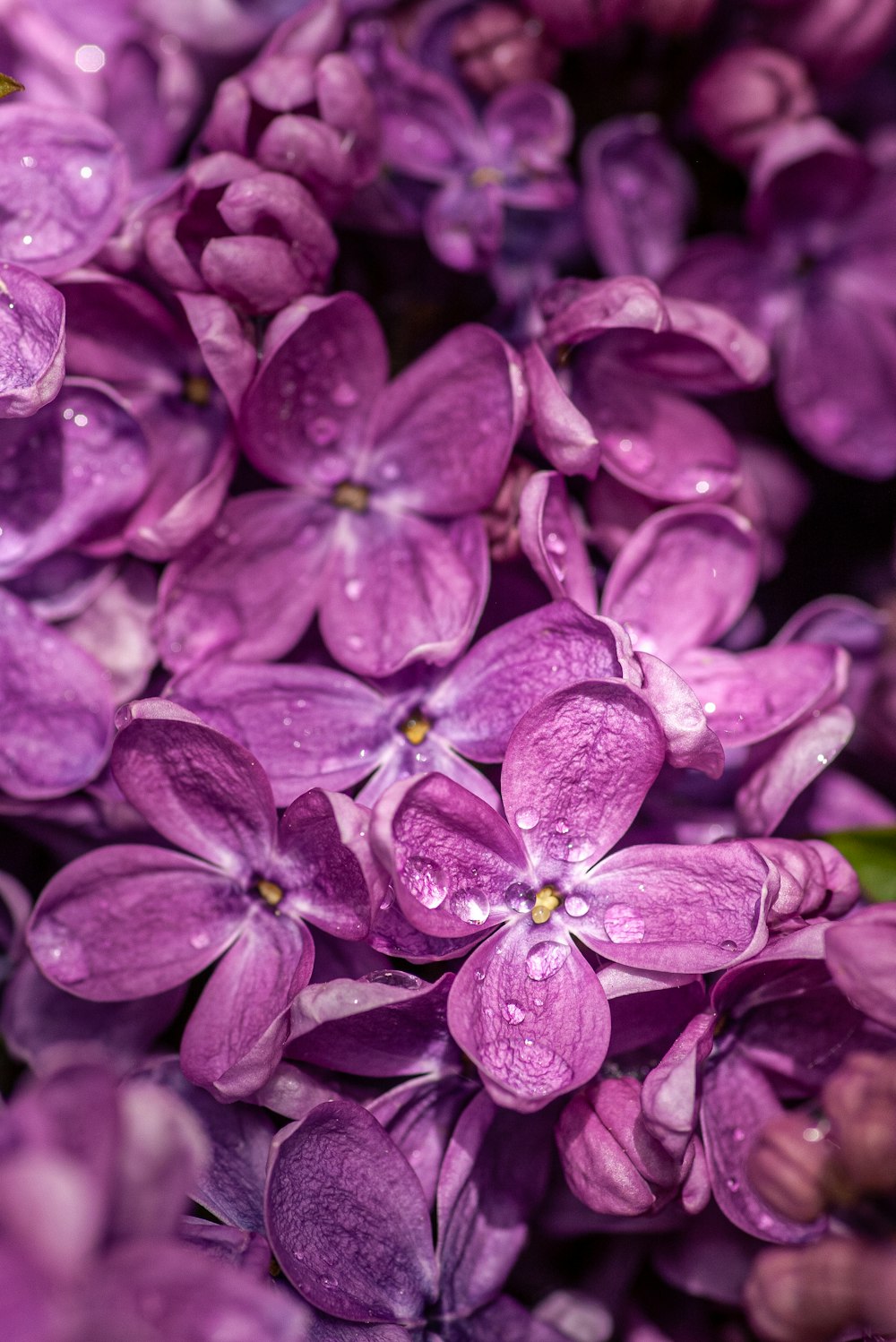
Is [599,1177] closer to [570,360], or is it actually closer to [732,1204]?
[732,1204]

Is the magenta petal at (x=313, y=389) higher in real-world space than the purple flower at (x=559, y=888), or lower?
higher

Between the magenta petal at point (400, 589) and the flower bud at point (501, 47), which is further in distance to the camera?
the flower bud at point (501, 47)

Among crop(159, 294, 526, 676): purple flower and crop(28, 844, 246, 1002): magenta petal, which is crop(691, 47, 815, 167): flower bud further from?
crop(28, 844, 246, 1002): magenta petal

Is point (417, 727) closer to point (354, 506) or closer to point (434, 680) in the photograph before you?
point (434, 680)

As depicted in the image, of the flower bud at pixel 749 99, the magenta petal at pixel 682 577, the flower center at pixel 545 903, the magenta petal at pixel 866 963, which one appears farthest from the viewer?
the flower bud at pixel 749 99

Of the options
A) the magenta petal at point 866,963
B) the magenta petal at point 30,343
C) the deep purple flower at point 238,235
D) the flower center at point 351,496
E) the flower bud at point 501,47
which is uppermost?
the flower bud at point 501,47

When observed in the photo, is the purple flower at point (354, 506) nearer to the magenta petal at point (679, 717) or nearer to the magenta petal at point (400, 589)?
the magenta petal at point (400, 589)

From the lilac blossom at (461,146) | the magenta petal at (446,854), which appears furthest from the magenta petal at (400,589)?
the lilac blossom at (461,146)

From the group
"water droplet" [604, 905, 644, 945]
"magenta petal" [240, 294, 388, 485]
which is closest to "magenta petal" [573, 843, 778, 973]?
"water droplet" [604, 905, 644, 945]
